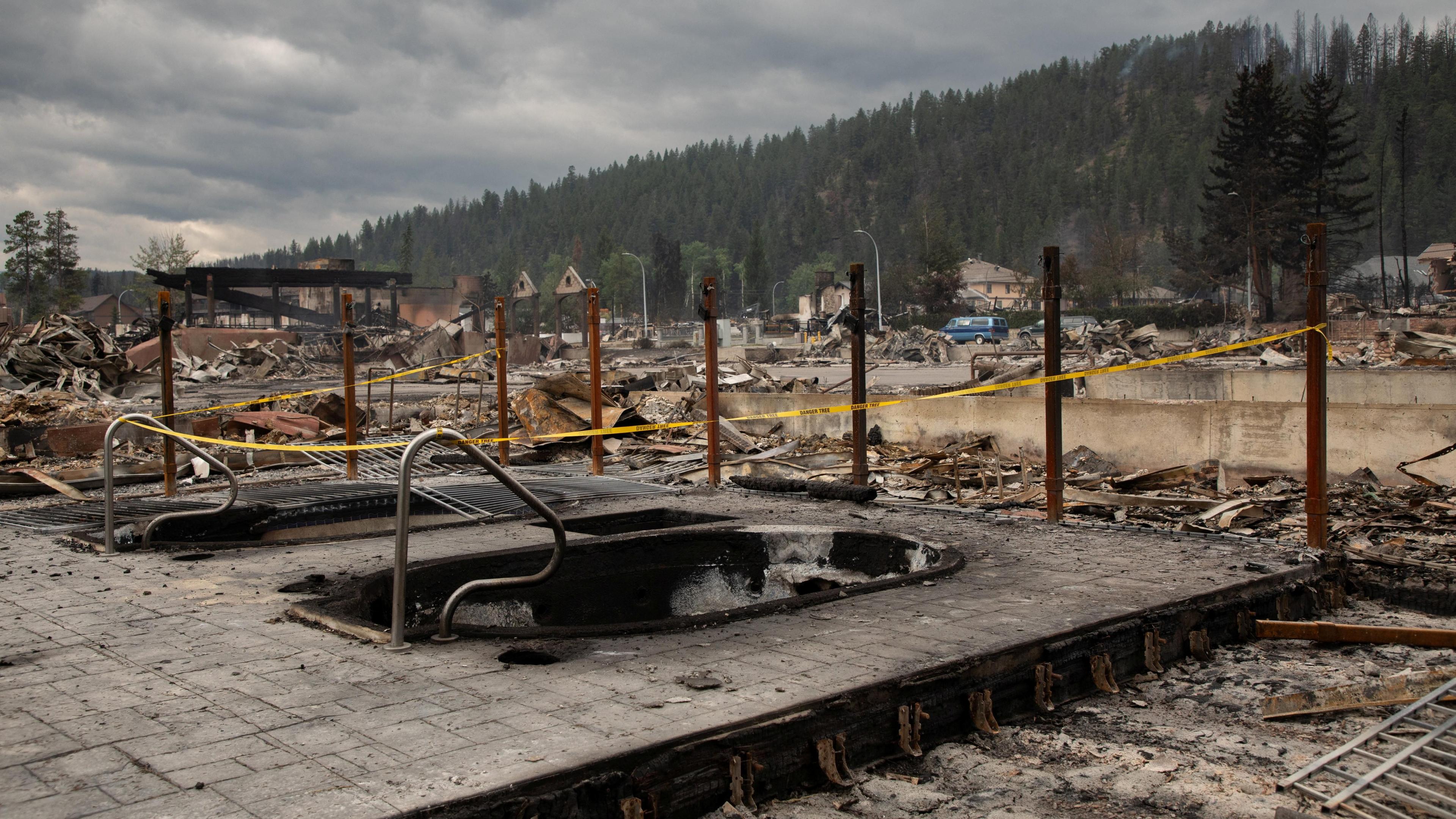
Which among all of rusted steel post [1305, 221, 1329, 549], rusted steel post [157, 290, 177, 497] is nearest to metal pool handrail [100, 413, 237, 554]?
rusted steel post [157, 290, 177, 497]

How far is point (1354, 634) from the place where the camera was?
19.0 ft

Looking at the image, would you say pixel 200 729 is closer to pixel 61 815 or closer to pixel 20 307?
pixel 61 815

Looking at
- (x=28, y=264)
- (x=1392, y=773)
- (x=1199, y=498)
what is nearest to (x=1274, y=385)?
(x=1199, y=498)

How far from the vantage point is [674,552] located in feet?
27.4

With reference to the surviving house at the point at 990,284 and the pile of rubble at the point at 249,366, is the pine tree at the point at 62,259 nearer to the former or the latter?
the pile of rubble at the point at 249,366

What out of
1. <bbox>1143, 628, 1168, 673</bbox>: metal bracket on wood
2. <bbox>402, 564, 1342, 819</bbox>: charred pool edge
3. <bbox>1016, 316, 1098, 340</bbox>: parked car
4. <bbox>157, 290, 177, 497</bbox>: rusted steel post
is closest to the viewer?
<bbox>402, 564, 1342, 819</bbox>: charred pool edge

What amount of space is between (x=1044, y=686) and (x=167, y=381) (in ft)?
32.5

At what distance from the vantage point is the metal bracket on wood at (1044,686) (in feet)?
15.7

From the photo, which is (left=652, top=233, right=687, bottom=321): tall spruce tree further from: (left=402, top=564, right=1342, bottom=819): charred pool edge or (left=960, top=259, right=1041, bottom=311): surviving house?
(left=402, top=564, right=1342, bottom=819): charred pool edge

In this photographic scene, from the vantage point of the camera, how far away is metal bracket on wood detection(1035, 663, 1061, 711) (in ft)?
15.7

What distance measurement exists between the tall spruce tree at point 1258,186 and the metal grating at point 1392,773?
5501 cm

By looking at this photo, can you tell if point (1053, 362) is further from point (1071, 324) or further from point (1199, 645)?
point (1071, 324)

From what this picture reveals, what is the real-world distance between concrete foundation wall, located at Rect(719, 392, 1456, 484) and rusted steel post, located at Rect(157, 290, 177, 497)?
28.3 feet

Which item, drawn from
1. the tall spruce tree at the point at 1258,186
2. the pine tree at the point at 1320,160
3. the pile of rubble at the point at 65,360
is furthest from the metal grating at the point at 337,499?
the pine tree at the point at 1320,160
